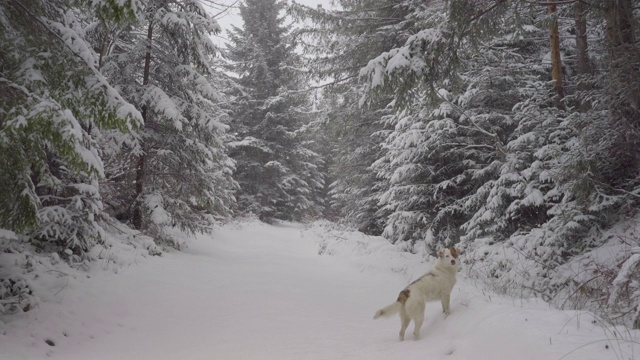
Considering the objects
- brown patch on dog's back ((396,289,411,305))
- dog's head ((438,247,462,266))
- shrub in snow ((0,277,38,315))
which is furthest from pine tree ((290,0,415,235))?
shrub in snow ((0,277,38,315))

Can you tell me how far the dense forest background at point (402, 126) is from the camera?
14.4 ft

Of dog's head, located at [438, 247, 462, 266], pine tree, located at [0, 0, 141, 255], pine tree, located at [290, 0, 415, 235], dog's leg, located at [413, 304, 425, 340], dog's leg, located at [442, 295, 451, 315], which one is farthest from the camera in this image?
pine tree, located at [290, 0, 415, 235]

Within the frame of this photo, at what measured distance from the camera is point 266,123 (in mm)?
25781

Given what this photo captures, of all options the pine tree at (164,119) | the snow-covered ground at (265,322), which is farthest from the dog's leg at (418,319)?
the pine tree at (164,119)

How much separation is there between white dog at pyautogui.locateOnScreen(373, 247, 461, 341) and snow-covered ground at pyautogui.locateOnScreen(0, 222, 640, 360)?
0.22 m

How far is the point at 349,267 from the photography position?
10.9 m

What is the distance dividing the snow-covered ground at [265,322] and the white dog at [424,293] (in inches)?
8.8

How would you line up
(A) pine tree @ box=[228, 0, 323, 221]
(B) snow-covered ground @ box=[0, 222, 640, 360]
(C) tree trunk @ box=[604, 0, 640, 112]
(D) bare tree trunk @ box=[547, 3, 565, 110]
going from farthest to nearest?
(A) pine tree @ box=[228, 0, 323, 221] → (D) bare tree trunk @ box=[547, 3, 565, 110] → (C) tree trunk @ box=[604, 0, 640, 112] → (B) snow-covered ground @ box=[0, 222, 640, 360]

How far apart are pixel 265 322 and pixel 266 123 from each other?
69.8 feet

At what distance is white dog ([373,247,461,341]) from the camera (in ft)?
14.4

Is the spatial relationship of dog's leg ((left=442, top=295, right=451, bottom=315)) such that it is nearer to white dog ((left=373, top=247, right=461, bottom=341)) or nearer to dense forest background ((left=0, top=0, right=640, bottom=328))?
white dog ((left=373, top=247, right=461, bottom=341))

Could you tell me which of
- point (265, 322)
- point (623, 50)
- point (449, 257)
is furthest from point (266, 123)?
point (449, 257)

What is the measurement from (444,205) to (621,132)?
17.8 feet

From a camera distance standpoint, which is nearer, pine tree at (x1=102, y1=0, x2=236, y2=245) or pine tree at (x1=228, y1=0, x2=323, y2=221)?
pine tree at (x1=102, y1=0, x2=236, y2=245)
